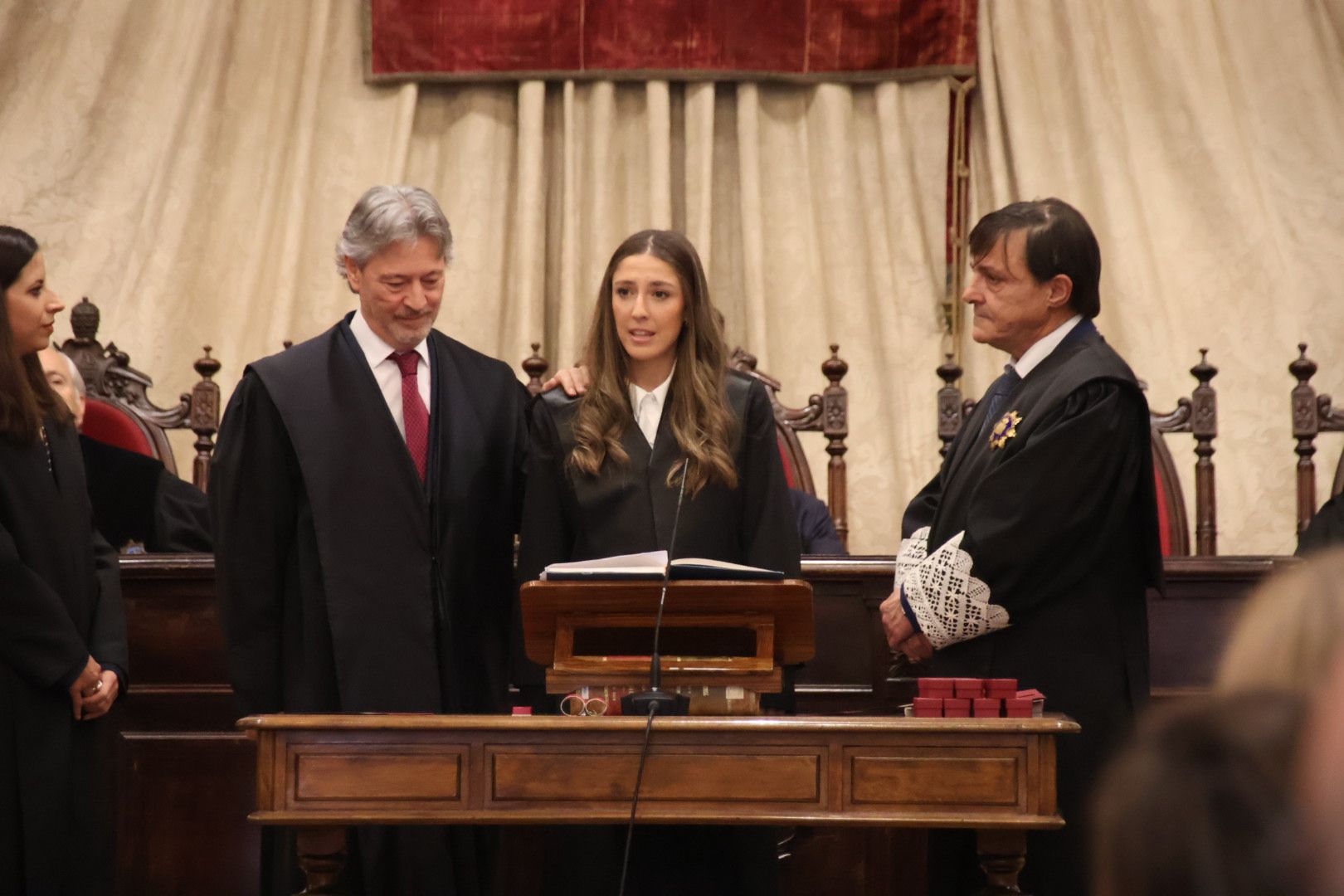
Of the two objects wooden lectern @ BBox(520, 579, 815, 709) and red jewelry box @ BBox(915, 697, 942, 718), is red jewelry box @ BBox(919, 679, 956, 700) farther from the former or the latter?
wooden lectern @ BBox(520, 579, 815, 709)

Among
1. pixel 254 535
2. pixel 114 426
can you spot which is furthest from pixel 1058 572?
pixel 114 426

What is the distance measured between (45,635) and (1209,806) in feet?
8.83

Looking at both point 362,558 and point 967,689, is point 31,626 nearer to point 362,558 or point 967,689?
point 362,558

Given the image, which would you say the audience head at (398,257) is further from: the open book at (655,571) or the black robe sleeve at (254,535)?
the open book at (655,571)

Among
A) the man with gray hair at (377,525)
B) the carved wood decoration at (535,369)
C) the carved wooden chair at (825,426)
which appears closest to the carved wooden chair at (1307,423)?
the carved wooden chair at (825,426)

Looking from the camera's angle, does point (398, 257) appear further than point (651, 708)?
Yes

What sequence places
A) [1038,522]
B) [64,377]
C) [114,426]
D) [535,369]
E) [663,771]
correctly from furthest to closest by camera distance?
[114,426] → [535,369] → [64,377] → [1038,522] → [663,771]

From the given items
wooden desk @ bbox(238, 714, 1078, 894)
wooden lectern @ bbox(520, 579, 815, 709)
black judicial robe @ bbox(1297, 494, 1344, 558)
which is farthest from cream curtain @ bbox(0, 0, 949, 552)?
wooden desk @ bbox(238, 714, 1078, 894)

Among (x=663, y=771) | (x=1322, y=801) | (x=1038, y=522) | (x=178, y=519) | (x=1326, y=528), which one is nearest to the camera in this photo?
(x=1322, y=801)

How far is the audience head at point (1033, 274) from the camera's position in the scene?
3162mm

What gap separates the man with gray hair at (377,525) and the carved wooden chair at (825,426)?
5.86ft

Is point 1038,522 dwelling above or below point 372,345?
below

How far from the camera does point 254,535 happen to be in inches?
119

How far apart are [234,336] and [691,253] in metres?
3.94
